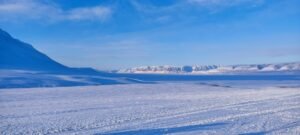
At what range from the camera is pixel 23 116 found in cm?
1723

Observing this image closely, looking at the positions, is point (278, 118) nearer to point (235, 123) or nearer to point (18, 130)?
point (235, 123)

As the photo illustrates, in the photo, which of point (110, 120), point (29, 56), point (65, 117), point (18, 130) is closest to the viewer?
point (18, 130)

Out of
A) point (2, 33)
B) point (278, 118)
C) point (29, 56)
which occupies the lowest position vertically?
point (278, 118)

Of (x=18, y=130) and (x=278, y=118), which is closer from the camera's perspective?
(x=18, y=130)

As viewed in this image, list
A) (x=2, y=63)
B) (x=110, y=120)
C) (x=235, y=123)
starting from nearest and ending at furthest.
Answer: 1. (x=235, y=123)
2. (x=110, y=120)
3. (x=2, y=63)

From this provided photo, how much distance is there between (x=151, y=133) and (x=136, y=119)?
11.1 ft

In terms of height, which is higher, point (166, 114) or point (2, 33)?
point (2, 33)

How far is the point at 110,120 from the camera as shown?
15.3m

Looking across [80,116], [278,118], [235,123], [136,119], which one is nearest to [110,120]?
[136,119]

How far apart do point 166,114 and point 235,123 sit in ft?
12.7

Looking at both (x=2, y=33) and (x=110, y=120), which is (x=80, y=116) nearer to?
(x=110, y=120)

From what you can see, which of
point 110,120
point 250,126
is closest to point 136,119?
point 110,120

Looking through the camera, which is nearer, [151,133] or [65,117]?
[151,133]

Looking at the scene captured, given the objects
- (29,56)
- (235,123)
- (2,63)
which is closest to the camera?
(235,123)
